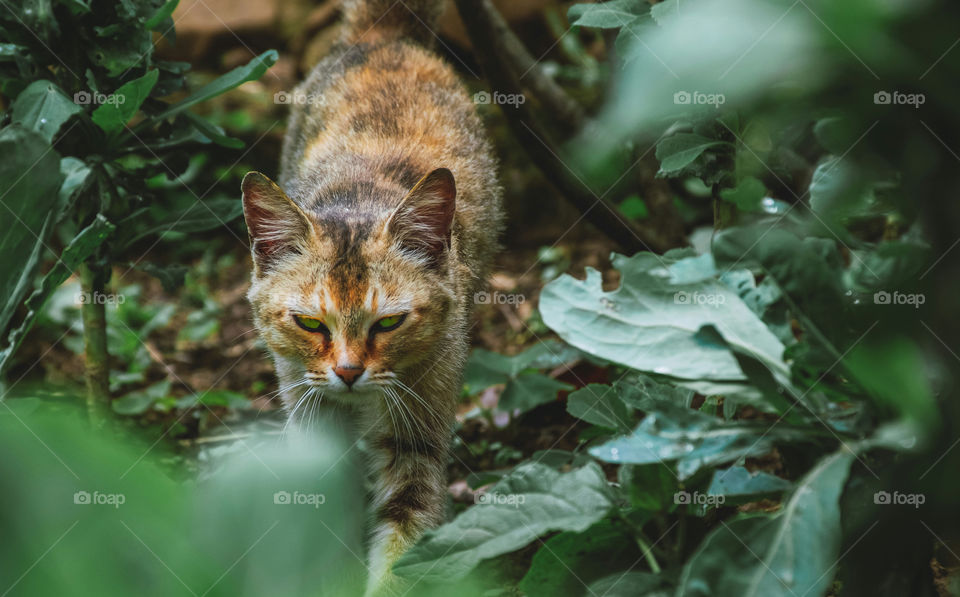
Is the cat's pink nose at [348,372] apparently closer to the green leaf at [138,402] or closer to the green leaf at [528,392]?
the green leaf at [528,392]

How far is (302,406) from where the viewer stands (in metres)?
3.48

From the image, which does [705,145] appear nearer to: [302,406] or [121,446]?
[302,406]

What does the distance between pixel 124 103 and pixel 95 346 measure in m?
1.26

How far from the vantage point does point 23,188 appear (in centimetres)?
150

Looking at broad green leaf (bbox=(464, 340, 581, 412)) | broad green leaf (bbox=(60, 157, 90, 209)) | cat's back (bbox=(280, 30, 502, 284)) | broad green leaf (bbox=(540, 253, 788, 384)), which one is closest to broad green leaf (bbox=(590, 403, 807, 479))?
broad green leaf (bbox=(540, 253, 788, 384))

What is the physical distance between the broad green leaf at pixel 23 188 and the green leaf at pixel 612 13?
1.78 m

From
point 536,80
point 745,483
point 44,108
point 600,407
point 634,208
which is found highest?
point 536,80

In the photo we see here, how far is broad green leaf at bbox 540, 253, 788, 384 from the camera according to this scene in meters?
1.84

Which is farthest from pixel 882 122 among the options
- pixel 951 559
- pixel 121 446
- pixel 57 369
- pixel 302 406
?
pixel 57 369

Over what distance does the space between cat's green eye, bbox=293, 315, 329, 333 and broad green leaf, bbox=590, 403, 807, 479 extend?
170cm

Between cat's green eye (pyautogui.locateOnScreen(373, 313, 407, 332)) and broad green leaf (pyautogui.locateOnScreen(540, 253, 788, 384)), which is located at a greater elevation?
cat's green eye (pyautogui.locateOnScreen(373, 313, 407, 332))

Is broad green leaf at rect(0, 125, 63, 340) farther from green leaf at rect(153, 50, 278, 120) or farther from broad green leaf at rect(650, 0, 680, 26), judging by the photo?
green leaf at rect(153, 50, 278, 120)

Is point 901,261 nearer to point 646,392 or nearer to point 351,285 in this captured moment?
point 646,392

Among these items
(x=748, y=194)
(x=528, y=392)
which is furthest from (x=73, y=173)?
(x=748, y=194)
